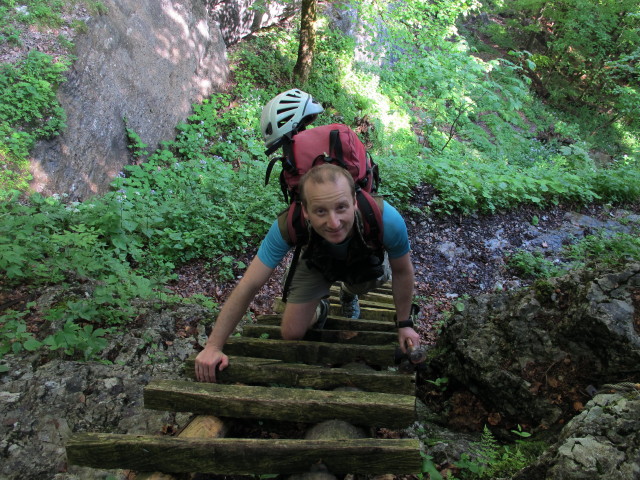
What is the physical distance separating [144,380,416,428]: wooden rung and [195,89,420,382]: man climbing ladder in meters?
0.37

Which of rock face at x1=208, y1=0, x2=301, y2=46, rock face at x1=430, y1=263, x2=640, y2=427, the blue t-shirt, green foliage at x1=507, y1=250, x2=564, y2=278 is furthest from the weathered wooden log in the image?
rock face at x1=208, y1=0, x2=301, y2=46

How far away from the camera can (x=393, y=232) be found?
3275 mm

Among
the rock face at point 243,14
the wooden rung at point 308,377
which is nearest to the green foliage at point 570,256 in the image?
the wooden rung at point 308,377

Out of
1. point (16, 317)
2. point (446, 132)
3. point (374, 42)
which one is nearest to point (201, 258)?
point (16, 317)

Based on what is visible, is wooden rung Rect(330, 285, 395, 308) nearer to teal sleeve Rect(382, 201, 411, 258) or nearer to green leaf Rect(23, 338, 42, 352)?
teal sleeve Rect(382, 201, 411, 258)

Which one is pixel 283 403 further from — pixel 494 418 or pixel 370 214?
pixel 494 418

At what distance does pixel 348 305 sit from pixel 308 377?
6.16 ft

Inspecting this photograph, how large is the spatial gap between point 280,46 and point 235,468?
15.1m

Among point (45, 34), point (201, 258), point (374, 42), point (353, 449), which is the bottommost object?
point (353, 449)

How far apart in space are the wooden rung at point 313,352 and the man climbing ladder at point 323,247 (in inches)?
9.0

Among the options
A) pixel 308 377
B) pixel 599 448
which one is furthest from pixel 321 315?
pixel 599 448

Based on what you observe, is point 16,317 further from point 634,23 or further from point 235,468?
point 634,23

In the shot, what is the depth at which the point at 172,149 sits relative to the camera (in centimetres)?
1111

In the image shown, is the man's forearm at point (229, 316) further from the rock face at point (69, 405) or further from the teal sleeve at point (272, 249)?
the rock face at point (69, 405)
